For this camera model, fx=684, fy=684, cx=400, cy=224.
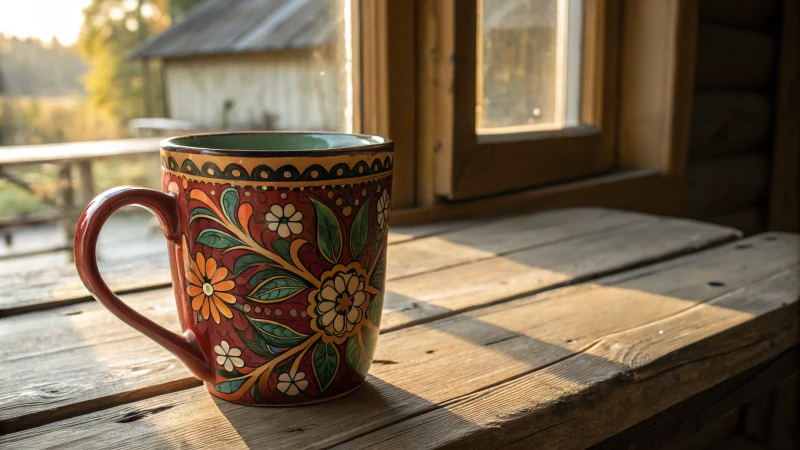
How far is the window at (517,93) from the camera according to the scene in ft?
3.09

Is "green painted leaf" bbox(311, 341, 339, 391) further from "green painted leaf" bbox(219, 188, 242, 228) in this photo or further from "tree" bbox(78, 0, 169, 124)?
"tree" bbox(78, 0, 169, 124)

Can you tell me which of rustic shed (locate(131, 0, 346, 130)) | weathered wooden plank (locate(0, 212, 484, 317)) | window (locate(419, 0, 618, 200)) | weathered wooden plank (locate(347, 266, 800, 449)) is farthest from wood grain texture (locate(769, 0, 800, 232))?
weathered wooden plank (locate(0, 212, 484, 317))

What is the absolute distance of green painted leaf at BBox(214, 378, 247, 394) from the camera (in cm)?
40

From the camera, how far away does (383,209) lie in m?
0.41

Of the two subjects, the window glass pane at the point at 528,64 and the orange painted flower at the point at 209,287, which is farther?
the window glass pane at the point at 528,64

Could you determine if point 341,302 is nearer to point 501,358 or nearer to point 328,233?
point 328,233

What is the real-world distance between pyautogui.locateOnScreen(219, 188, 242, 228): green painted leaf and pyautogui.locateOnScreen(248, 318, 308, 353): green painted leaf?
0.06 metres

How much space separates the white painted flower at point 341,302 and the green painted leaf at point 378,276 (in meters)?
0.01

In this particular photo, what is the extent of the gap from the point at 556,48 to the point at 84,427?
104cm

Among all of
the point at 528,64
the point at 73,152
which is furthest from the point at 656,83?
the point at 73,152

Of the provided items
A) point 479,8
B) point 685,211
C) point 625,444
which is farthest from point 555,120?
point 625,444

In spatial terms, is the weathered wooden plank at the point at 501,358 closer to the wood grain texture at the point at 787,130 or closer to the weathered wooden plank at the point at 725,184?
the weathered wooden plank at the point at 725,184

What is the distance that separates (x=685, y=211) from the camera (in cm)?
150

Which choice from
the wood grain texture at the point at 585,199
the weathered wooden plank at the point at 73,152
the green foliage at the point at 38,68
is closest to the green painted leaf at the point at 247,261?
the wood grain texture at the point at 585,199
